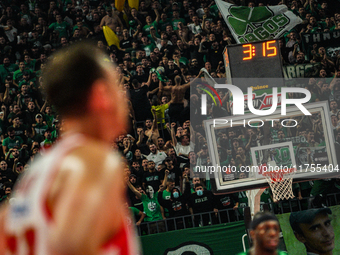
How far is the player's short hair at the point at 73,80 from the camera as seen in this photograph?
4.16ft

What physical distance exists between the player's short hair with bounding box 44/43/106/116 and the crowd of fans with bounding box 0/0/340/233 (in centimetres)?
730

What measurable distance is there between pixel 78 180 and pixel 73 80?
0.33 metres

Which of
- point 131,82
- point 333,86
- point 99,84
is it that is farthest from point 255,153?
point 99,84

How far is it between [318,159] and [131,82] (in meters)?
6.05

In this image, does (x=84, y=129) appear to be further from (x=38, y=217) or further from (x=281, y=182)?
(x=281, y=182)

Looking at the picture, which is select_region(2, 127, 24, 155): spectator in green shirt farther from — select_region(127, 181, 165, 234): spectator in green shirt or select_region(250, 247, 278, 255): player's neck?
select_region(250, 247, 278, 255): player's neck

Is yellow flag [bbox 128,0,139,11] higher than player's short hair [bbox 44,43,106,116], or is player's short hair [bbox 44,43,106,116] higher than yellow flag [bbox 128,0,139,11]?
yellow flag [bbox 128,0,139,11]

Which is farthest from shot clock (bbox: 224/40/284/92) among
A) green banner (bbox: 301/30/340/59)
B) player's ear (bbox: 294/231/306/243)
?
green banner (bbox: 301/30/340/59)

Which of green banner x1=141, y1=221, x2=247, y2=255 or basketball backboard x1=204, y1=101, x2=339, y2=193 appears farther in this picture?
green banner x1=141, y1=221, x2=247, y2=255

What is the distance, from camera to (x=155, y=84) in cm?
1205

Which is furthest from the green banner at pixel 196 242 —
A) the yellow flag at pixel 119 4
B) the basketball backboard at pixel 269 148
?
the yellow flag at pixel 119 4

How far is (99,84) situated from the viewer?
4.25 feet

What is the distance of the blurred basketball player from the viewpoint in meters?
1.08

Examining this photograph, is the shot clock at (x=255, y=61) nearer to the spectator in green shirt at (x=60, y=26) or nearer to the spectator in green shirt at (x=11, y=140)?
the spectator in green shirt at (x=11, y=140)
